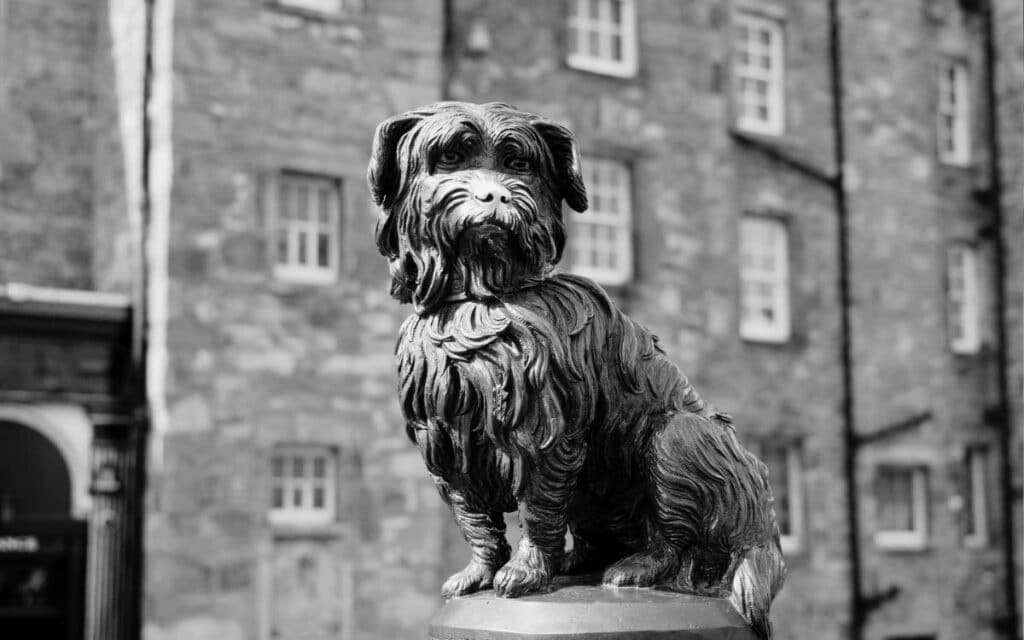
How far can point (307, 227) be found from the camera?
44.8 feet

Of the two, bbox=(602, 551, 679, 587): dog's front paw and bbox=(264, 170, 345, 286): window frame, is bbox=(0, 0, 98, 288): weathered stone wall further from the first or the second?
bbox=(602, 551, 679, 587): dog's front paw

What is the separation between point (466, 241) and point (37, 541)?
1072cm

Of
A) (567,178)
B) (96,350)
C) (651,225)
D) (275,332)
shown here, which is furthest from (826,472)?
(567,178)

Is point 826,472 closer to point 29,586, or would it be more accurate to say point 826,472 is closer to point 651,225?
point 651,225

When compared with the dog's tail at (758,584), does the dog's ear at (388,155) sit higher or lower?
higher

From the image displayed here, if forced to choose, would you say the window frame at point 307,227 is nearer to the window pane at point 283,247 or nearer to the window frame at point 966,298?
the window pane at point 283,247

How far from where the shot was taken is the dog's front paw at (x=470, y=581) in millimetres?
3371

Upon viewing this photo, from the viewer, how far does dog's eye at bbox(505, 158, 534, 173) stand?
3.28 meters

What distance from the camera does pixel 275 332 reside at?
13.0 meters

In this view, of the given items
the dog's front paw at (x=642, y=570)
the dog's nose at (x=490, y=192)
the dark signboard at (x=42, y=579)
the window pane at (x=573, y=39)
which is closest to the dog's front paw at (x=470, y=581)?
the dog's front paw at (x=642, y=570)

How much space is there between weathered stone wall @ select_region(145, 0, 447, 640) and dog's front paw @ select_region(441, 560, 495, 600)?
937cm

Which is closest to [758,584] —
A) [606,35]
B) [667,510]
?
[667,510]

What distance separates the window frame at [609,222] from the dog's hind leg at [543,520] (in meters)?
12.1

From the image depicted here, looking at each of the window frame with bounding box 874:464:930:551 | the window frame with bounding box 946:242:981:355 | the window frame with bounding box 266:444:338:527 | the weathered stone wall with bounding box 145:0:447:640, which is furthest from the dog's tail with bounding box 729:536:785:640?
the window frame with bounding box 946:242:981:355
